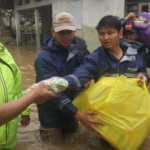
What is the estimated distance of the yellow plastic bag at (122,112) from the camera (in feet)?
6.97

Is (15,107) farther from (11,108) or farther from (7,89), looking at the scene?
(7,89)

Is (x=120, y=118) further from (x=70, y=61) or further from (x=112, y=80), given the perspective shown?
(x=70, y=61)

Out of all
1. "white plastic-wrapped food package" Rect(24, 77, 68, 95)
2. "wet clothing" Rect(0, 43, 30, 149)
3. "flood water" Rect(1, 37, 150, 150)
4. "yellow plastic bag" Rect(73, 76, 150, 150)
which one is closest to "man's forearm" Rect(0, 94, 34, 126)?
"white plastic-wrapped food package" Rect(24, 77, 68, 95)

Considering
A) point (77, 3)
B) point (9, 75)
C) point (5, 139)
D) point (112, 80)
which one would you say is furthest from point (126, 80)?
point (77, 3)

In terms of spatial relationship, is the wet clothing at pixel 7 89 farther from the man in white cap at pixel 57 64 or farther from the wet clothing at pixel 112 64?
the wet clothing at pixel 112 64

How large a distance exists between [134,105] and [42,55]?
1.07 metres

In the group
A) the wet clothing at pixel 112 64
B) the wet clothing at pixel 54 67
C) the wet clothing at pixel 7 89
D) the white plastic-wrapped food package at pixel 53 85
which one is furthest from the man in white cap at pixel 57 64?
the white plastic-wrapped food package at pixel 53 85

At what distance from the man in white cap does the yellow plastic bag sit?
1.32 ft

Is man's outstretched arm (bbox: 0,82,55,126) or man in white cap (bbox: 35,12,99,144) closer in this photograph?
man's outstretched arm (bbox: 0,82,55,126)

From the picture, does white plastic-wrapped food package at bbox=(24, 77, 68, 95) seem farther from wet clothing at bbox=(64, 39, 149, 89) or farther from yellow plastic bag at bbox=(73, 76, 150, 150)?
wet clothing at bbox=(64, 39, 149, 89)

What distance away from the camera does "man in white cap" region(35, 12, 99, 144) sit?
8.24ft

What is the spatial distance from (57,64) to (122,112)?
875mm

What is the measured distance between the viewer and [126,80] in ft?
7.39

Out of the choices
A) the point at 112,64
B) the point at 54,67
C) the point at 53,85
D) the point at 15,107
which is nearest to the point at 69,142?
the point at 54,67
